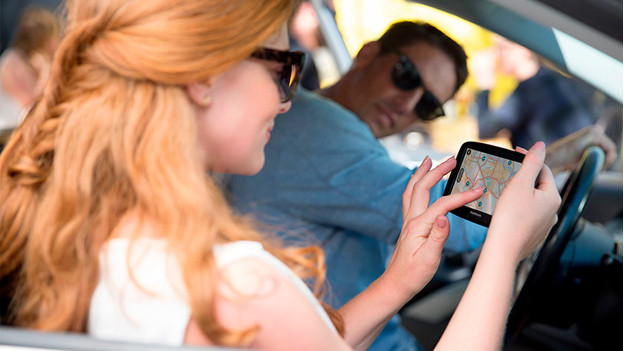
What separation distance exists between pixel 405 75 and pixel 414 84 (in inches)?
1.6

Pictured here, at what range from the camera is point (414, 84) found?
1.91 m

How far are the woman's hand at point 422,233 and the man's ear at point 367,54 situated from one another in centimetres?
71

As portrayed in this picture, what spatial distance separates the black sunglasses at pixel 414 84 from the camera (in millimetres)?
1878

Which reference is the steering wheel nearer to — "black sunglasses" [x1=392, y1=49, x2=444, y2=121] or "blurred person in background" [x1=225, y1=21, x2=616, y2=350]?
"blurred person in background" [x1=225, y1=21, x2=616, y2=350]

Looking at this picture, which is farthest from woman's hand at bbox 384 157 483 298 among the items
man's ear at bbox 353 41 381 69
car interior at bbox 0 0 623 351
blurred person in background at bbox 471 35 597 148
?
blurred person in background at bbox 471 35 597 148

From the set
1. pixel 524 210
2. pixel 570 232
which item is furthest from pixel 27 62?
pixel 524 210

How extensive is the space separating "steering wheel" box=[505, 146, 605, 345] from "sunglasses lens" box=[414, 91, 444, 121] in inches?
19.4

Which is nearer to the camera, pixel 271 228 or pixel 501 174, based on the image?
pixel 501 174

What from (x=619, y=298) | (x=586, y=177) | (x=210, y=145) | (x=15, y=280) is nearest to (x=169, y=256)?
(x=210, y=145)

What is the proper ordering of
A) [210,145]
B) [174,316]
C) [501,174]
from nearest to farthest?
[174,316] < [210,145] < [501,174]

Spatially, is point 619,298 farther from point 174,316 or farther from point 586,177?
point 174,316

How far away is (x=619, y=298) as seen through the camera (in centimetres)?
159

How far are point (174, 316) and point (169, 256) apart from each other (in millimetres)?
82

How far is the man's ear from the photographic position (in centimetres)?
196
